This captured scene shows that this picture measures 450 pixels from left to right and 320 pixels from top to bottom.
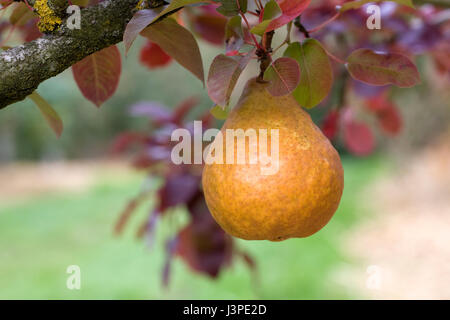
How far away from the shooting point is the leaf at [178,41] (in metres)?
0.55

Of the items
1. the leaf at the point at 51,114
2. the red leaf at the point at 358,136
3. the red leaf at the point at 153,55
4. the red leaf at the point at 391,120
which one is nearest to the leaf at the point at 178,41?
the leaf at the point at 51,114

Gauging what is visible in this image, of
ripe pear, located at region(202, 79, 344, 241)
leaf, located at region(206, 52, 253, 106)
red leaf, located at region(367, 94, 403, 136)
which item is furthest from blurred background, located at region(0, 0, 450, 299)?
leaf, located at region(206, 52, 253, 106)

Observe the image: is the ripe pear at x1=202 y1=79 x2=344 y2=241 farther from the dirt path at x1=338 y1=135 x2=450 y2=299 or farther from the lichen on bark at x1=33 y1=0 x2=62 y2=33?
the dirt path at x1=338 y1=135 x2=450 y2=299

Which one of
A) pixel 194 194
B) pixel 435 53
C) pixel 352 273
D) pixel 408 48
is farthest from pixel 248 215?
pixel 352 273

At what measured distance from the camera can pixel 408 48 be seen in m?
1.20

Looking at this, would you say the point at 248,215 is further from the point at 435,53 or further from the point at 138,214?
the point at 138,214

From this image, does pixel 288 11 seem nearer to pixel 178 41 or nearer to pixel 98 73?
pixel 178 41

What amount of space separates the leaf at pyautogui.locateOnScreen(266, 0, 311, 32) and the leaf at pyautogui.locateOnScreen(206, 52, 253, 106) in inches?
1.5

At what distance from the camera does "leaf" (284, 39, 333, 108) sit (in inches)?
21.6

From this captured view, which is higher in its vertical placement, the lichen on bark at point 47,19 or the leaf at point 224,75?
the lichen on bark at point 47,19

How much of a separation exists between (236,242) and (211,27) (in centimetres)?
102

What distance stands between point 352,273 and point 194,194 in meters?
2.43

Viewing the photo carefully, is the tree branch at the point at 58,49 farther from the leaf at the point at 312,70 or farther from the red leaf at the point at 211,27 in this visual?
the red leaf at the point at 211,27

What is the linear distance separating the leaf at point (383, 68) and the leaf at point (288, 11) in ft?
0.38
